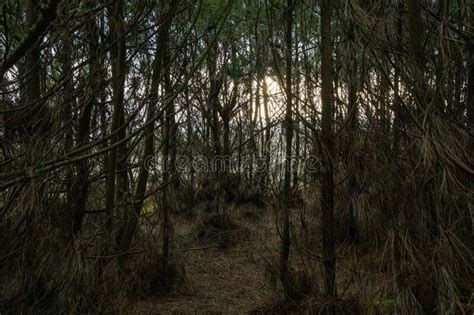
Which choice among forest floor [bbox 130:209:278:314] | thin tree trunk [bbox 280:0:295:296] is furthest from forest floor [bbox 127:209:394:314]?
thin tree trunk [bbox 280:0:295:296]

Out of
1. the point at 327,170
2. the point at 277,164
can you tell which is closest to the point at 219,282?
the point at 277,164

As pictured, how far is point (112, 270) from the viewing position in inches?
161

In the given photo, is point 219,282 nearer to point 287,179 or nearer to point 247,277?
point 247,277

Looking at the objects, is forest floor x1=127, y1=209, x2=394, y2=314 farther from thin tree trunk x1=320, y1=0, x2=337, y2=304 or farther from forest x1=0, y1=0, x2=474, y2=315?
thin tree trunk x1=320, y1=0, x2=337, y2=304

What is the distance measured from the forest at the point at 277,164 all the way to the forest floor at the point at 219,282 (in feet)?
0.18

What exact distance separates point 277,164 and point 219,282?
8.17ft

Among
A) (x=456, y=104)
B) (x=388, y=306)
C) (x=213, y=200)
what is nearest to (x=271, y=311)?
(x=388, y=306)

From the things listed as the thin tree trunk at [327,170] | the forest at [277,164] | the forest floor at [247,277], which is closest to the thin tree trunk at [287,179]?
the forest at [277,164]

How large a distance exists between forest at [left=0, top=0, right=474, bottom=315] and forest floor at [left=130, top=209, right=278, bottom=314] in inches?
2.2

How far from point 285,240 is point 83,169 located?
2.43 m

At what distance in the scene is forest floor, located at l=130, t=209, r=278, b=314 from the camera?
6180 millimetres

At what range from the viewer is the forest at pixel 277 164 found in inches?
119

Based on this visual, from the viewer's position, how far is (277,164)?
6191mm

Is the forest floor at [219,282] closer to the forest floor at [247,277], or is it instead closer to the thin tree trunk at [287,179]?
the forest floor at [247,277]
